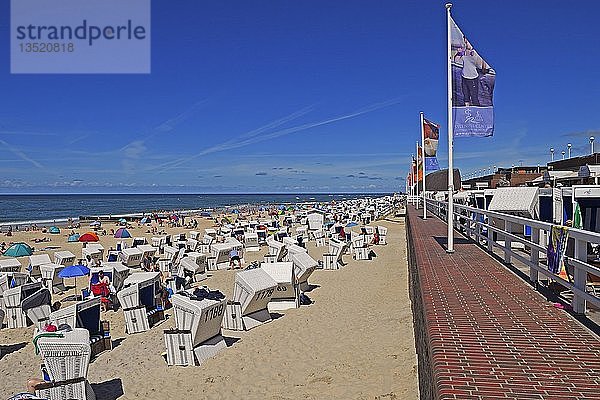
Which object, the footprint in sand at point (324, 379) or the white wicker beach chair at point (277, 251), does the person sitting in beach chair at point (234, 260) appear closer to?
the white wicker beach chair at point (277, 251)

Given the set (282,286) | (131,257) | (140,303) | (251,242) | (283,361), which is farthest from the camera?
(251,242)

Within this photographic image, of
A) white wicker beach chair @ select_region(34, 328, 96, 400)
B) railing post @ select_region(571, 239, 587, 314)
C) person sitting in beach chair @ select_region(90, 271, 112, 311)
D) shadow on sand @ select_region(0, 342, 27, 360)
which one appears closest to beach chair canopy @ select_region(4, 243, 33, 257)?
person sitting in beach chair @ select_region(90, 271, 112, 311)

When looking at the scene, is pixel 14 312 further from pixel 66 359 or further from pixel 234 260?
Result: pixel 234 260

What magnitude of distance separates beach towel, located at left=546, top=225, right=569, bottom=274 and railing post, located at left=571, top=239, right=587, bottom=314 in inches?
10.6

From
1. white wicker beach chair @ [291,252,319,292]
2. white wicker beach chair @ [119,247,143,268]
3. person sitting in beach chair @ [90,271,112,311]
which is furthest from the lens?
white wicker beach chair @ [119,247,143,268]

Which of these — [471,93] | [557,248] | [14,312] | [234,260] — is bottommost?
[14,312]

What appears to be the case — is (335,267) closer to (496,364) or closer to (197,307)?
(197,307)

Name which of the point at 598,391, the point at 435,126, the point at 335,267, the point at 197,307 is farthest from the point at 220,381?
the point at 435,126

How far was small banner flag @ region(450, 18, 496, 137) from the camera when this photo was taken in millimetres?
10359

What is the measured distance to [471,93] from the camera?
10.4 metres

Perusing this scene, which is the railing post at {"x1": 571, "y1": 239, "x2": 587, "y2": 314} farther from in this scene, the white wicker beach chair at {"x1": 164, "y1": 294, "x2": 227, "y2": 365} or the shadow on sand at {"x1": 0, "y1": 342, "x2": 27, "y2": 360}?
the shadow on sand at {"x1": 0, "y1": 342, "x2": 27, "y2": 360}

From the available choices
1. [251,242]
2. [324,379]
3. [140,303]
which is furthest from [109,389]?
[251,242]

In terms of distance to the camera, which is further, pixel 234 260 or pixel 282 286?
pixel 234 260

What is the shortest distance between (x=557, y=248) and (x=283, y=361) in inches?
206
